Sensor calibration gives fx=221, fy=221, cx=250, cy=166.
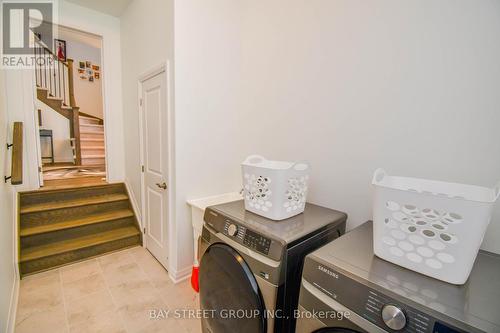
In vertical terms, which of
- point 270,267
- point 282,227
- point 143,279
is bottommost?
point 143,279

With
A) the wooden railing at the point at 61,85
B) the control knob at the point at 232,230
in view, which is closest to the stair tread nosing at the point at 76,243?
the control knob at the point at 232,230

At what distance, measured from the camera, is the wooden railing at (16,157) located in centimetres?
173

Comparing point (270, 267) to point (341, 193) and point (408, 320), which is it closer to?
point (408, 320)

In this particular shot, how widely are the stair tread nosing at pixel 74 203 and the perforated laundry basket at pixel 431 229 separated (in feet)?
10.3

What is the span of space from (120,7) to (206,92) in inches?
75.0

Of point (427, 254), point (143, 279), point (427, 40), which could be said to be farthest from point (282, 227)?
point (143, 279)

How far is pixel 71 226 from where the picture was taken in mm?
2510

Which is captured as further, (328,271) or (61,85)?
(61,85)

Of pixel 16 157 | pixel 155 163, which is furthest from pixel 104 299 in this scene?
pixel 16 157

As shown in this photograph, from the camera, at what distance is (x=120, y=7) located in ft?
9.01

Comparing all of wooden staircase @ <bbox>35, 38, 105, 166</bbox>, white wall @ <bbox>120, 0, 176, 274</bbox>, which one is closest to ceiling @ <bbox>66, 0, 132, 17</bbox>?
white wall @ <bbox>120, 0, 176, 274</bbox>

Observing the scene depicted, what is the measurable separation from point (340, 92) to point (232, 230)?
3.62 feet

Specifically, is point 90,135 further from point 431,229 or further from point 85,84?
point 431,229

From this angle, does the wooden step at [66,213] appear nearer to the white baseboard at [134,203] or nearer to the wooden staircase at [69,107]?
the white baseboard at [134,203]
